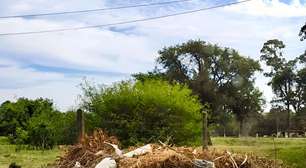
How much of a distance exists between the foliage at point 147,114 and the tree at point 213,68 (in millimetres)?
37266

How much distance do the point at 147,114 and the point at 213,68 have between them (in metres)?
40.9

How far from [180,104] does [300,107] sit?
4942 cm

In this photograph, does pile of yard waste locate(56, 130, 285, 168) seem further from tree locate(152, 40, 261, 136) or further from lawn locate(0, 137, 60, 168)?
tree locate(152, 40, 261, 136)

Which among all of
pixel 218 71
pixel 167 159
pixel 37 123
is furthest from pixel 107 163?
pixel 218 71

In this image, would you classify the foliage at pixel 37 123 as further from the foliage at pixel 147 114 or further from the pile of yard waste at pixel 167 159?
the pile of yard waste at pixel 167 159

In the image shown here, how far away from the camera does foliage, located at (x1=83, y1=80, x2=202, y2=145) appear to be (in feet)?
69.3

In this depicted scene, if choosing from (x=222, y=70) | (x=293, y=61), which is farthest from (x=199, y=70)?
(x=293, y=61)

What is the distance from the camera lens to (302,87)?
65.7 meters

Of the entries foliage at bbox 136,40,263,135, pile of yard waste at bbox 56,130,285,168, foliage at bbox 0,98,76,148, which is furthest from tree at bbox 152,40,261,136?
pile of yard waste at bbox 56,130,285,168

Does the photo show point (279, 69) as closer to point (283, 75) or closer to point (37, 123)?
point (283, 75)

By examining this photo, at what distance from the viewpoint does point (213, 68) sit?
61719 millimetres

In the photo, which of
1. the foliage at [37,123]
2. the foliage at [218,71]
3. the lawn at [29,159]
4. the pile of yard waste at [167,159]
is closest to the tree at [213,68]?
the foliage at [218,71]

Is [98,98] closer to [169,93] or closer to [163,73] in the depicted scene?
[169,93]

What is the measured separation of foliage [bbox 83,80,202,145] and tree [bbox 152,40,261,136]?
3727 centimetres
